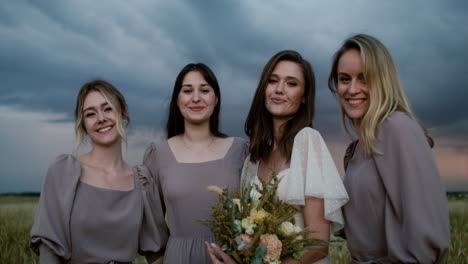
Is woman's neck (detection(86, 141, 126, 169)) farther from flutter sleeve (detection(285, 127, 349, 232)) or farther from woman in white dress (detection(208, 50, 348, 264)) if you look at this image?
flutter sleeve (detection(285, 127, 349, 232))

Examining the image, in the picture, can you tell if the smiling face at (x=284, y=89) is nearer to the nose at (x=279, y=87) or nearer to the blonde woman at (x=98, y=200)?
the nose at (x=279, y=87)

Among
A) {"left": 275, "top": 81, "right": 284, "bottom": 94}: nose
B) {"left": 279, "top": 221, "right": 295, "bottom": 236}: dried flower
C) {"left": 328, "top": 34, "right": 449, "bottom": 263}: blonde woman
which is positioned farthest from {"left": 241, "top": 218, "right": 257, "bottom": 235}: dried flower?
{"left": 275, "top": 81, "right": 284, "bottom": 94}: nose

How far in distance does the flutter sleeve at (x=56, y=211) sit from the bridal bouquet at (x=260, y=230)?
1.48 metres

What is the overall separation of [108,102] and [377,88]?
2.31 m

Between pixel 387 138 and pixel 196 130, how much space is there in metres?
2.07

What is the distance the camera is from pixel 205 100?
174 inches

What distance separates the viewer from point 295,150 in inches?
132

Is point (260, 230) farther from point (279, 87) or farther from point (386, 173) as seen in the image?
point (279, 87)

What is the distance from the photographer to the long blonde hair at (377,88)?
307 centimetres

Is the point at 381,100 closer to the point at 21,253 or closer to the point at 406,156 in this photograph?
the point at 406,156

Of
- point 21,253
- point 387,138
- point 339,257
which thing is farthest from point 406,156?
point 21,253

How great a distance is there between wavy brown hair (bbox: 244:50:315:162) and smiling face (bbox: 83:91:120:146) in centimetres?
123

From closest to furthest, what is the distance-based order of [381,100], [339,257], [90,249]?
1. [381,100]
2. [90,249]
3. [339,257]

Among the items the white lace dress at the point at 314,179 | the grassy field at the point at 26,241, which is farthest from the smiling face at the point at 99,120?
the grassy field at the point at 26,241
